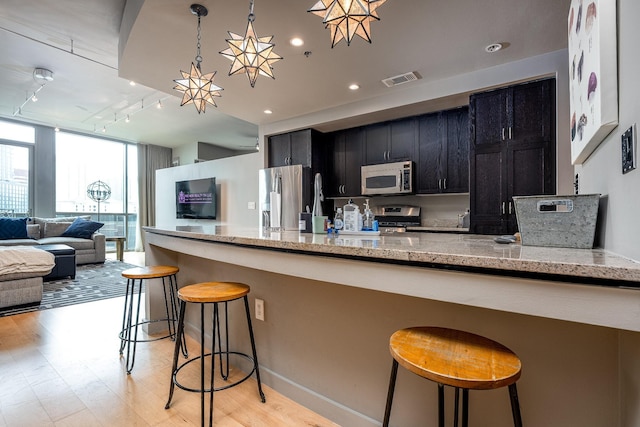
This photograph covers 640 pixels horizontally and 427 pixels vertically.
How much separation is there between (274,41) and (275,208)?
147 centimetres

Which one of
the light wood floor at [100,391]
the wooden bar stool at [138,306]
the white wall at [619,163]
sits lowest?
the light wood floor at [100,391]

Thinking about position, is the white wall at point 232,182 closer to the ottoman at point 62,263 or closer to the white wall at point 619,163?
the ottoman at point 62,263

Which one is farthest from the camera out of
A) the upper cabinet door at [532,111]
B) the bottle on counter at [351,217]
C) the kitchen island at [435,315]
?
the upper cabinet door at [532,111]

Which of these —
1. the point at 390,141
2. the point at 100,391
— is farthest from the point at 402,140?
the point at 100,391

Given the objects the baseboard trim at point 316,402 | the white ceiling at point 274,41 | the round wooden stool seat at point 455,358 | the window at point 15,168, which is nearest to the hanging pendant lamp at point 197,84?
the white ceiling at point 274,41

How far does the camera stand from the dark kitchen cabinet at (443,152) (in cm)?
367

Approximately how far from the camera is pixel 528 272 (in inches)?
30.0

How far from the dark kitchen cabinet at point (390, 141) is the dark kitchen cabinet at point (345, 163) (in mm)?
149

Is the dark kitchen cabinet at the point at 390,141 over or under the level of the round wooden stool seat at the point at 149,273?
over

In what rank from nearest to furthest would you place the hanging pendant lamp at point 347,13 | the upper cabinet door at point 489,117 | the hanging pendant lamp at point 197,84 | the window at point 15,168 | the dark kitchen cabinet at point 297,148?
the hanging pendant lamp at point 347,13 → the hanging pendant lamp at point 197,84 → the upper cabinet door at point 489,117 → the dark kitchen cabinet at point 297,148 → the window at point 15,168

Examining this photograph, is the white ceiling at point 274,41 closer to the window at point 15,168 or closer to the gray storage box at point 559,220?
the gray storage box at point 559,220

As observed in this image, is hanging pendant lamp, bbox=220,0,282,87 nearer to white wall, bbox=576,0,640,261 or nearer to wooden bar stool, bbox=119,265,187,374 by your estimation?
wooden bar stool, bbox=119,265,187,374

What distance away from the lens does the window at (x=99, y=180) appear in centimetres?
708

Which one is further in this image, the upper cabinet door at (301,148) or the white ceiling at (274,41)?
the upper cabinet door at (301,148)
